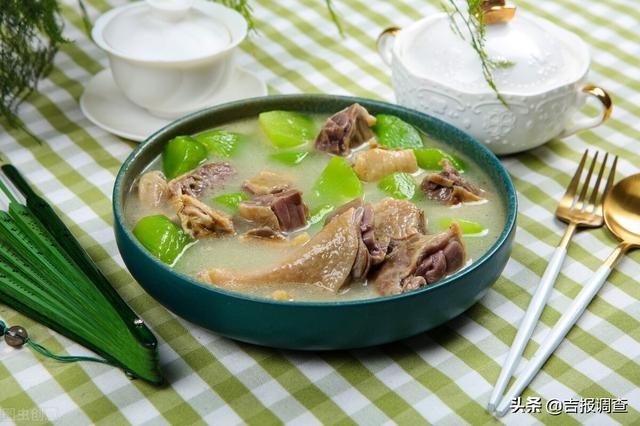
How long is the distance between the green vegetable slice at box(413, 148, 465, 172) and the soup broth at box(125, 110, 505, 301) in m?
0.01

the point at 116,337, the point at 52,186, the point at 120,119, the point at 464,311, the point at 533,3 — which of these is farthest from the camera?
the point at 533,3

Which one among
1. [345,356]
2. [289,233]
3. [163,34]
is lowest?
[345,356]

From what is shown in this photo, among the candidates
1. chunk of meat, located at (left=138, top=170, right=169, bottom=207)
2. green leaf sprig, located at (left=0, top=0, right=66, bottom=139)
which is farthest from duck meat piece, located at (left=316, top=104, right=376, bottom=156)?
green leaf sprig, located at (left=0, top=0, right=66, bottom=139)

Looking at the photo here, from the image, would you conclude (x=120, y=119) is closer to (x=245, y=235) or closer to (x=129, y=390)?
(x=245, y=235)

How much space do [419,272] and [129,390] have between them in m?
0.51

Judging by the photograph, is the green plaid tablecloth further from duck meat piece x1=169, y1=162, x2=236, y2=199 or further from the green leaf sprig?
duck meat piece x1=169, y1=162, x2=236, y2=199

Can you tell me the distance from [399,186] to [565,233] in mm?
356

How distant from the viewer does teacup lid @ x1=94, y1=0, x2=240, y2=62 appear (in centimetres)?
205

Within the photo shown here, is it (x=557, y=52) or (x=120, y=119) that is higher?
(x=557, y=52)

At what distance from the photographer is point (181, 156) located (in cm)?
177

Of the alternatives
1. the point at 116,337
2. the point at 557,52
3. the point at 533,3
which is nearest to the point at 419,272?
the point at 116,337

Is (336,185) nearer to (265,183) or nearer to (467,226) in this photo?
(265,183)

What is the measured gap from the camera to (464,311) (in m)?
1.56

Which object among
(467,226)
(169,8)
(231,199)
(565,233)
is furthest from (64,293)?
(565,233)
